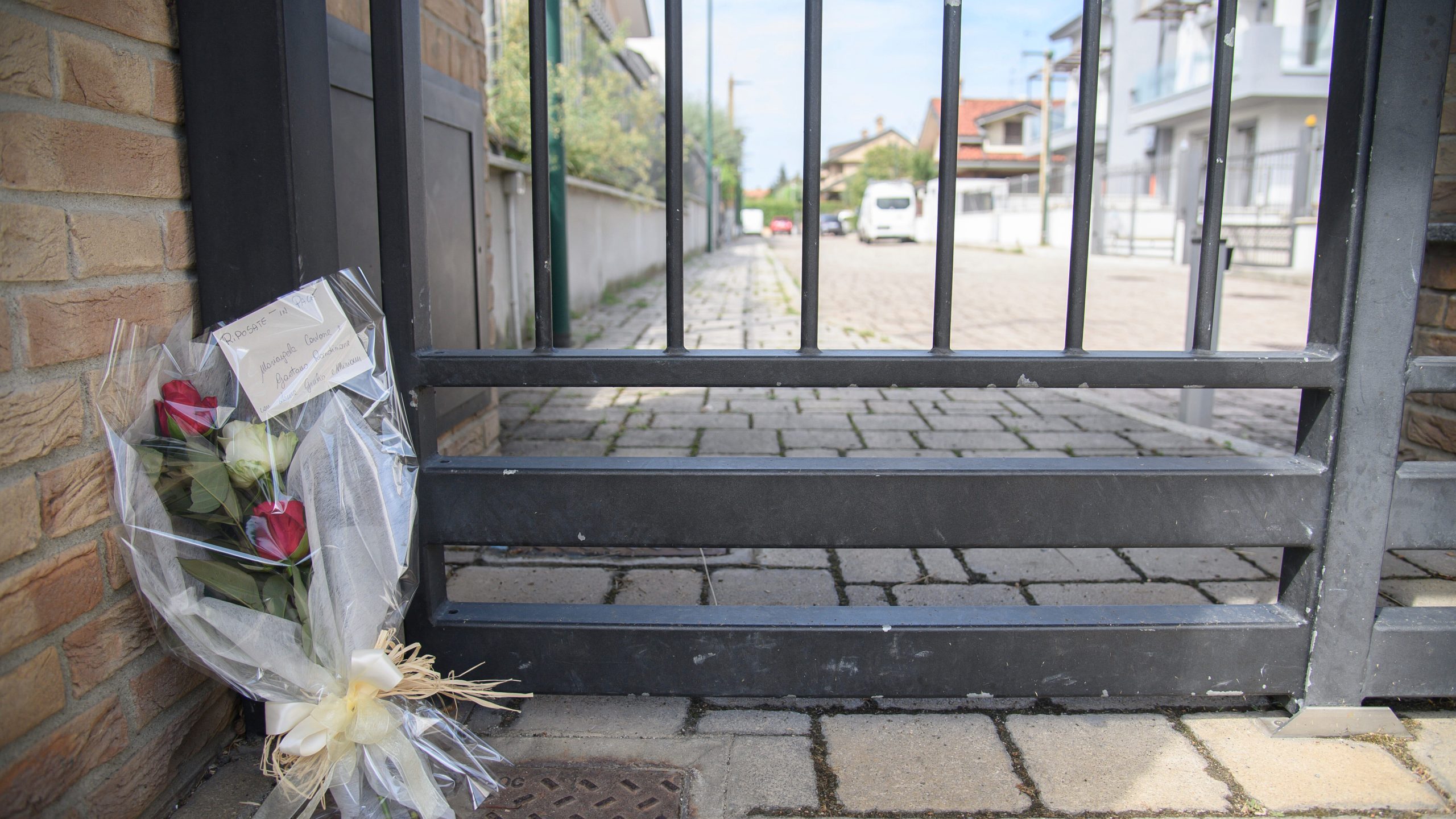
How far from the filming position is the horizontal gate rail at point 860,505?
5.78 feet

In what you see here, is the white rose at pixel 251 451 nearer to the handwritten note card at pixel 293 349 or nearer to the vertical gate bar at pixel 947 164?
the handwritten note card at pixel 293 349

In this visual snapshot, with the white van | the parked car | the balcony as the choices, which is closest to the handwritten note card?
the balcony

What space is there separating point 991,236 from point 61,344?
35.3 m

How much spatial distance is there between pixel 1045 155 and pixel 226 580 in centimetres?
3216

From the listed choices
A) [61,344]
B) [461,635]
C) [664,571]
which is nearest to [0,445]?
[61,344]

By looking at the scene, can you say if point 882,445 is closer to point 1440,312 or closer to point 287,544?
point 1440,312

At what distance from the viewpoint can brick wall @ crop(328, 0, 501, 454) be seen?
290cm

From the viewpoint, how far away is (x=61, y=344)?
1322 millimetres

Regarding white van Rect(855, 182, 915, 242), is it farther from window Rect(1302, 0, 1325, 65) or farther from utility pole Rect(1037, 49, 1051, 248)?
window Rect(1302, 0, 1325, 65)

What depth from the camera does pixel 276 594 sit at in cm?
146

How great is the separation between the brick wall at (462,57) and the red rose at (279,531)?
1.18 metres

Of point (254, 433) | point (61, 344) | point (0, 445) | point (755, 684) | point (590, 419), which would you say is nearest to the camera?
point (0, 445)

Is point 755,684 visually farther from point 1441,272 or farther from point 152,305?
point 1441,272

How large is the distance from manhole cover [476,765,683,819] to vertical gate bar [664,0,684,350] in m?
0.77
